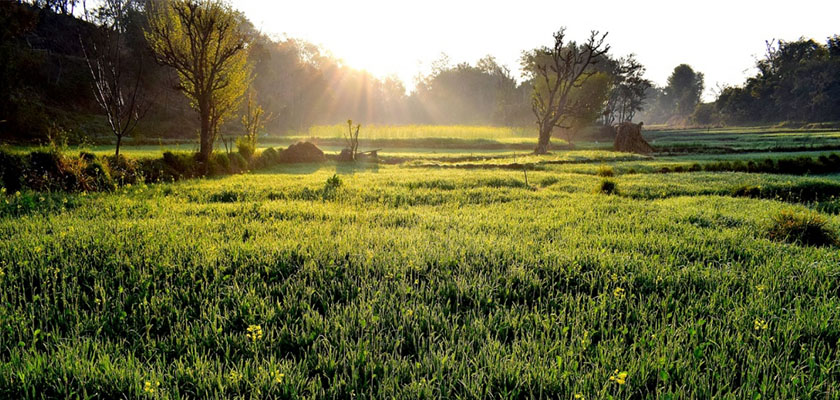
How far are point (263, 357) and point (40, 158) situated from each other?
8.21 metres

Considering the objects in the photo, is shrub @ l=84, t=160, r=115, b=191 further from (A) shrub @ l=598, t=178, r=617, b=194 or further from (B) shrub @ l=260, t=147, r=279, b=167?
(A) shrub @ l=598, t=178, r=617, b=194

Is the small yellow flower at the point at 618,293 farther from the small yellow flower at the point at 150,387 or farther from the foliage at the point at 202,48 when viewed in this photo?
the foliage at the point at 202,48

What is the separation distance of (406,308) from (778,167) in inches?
688

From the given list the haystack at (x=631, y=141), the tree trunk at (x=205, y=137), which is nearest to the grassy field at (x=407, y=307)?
the tree trunk at (x=205, y=137)

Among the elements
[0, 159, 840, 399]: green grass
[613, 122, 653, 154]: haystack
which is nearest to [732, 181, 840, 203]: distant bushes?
[0, 159, 840, 399]: green grass

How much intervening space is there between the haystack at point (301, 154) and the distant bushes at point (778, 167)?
51.3ft

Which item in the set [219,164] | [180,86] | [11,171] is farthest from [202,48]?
[11,171]

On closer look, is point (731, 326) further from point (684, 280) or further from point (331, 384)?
point (331, 384)

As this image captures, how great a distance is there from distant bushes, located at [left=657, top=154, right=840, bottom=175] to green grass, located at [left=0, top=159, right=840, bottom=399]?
33.8 ft

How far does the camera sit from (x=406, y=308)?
109 inches

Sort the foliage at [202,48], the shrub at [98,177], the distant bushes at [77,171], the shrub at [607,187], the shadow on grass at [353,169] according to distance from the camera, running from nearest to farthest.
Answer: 1. the distant bushes at [77,171]
2. the shrub at [98,177]
3. the shrub at [607,187]
4. the foliage at [202,48]
5. the shadow on grass at [353,169]

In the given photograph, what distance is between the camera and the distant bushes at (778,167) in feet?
45.3

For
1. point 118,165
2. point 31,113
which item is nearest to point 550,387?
point 118,165

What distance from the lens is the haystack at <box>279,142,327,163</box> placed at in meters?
18.7
